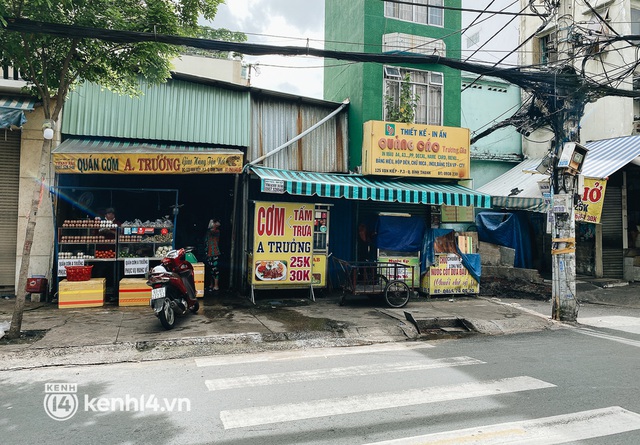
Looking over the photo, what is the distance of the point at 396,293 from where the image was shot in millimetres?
10398

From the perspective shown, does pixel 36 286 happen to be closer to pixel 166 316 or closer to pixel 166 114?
pixel 166 316

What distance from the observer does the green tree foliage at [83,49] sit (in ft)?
23.4

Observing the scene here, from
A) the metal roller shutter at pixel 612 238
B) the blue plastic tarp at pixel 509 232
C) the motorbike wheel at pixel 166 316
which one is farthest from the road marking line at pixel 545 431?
the metal roller shutter at pixel 612 238

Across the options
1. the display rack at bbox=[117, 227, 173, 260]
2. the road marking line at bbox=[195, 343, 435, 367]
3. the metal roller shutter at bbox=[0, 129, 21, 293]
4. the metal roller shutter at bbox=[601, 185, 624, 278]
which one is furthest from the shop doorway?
the metal roller shutter at bbox=[601, 185, 624, 278]

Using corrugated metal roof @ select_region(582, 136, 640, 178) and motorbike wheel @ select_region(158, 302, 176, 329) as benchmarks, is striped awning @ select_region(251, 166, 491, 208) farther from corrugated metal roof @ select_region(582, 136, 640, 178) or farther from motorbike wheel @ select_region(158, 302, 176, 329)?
corrugated metal roof @ select_region(582, 136, 640, 178)

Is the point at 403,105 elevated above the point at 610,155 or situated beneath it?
elevated above

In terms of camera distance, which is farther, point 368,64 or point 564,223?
point 368,64

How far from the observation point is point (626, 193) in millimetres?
15820

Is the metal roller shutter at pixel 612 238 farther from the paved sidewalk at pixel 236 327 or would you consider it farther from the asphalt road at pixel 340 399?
the asphalt road at pixel 340 399

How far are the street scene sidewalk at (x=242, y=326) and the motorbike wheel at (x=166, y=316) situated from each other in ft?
0.37

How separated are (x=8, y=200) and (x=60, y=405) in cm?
769

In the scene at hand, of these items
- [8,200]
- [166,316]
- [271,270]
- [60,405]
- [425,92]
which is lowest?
[60,405]

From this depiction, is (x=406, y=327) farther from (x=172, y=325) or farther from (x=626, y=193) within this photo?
(x=626, y=193)

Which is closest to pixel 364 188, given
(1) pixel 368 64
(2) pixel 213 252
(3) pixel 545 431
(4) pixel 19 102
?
(1) pixel 368 64
